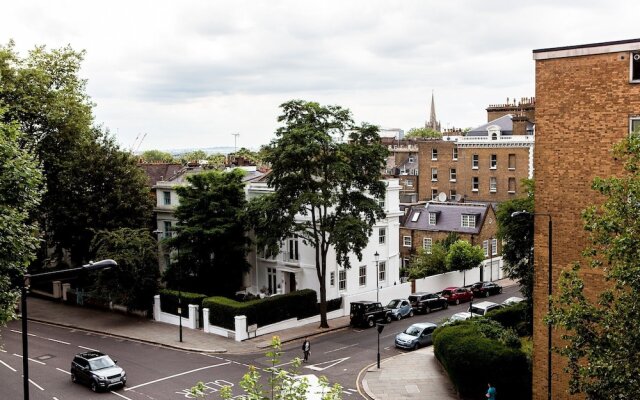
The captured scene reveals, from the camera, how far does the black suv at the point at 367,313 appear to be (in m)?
40.3

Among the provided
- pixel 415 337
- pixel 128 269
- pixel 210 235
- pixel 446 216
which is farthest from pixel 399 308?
pixel 446 216

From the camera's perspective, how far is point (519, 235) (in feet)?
117

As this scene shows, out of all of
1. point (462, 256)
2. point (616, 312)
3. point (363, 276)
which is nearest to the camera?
point (616, 312)

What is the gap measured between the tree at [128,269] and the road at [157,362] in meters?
3.25

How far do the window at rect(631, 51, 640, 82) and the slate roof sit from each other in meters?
37.2

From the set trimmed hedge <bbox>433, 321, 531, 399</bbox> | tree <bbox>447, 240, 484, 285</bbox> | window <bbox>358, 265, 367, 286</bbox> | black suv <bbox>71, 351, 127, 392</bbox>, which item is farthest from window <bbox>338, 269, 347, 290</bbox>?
black suv <bbox>71, 351, 127, 392</bbox>

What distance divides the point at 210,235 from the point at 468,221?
25.9 m

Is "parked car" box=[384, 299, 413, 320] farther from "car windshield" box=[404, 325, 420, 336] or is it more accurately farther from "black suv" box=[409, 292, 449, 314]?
"car windshield" box=[404, 325, 420, 336]

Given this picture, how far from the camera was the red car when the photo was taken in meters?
47.8

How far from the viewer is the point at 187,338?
37.1m

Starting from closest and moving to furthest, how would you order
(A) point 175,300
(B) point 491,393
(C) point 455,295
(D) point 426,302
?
(B) point 491,393, (A) point 175,300, (D) point 426,302, (C) point 455,295

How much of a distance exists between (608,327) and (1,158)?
59.4 feet

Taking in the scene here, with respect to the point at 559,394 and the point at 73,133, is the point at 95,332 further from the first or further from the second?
the point at 559,394

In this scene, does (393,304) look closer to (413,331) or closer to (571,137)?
(413,331)
